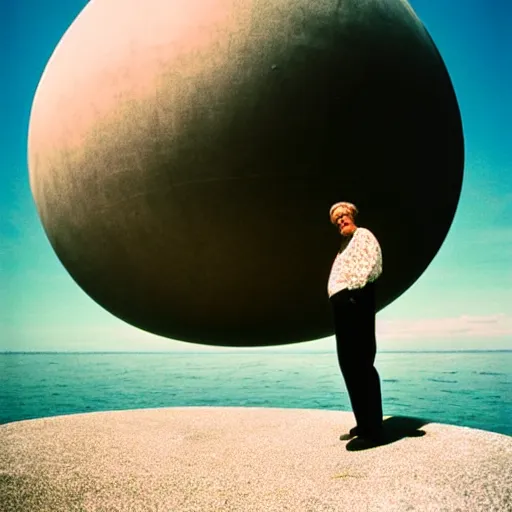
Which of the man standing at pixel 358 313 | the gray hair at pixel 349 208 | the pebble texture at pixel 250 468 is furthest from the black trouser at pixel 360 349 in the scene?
the gray hair at pixel 349 208

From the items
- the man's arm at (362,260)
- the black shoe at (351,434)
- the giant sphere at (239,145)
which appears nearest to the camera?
the man's arm at (362,260)

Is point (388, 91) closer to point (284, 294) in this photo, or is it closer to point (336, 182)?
point (336, 182)

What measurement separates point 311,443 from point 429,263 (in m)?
2.08

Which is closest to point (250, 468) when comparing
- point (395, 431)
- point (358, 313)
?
point (358, 313)

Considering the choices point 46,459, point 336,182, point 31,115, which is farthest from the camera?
point 31,115

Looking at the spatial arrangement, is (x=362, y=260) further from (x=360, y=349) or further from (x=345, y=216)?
(x=360, y=349)

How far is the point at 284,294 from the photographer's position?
4098 millimetres

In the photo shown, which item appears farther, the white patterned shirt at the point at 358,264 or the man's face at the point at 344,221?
the man's face at the point at 344,221

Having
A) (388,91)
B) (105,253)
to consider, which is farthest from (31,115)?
(388,91)

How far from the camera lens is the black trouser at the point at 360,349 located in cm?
346

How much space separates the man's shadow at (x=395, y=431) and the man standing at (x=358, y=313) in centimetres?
5

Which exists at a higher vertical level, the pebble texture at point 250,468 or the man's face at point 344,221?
the man's face at point 344,221

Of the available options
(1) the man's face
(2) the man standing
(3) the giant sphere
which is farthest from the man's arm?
(3) the giant sphere

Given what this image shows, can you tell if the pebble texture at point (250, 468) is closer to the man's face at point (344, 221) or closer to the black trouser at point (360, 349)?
the black trouser at point (360, 349)
